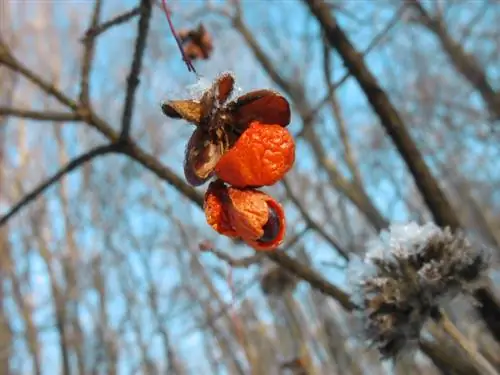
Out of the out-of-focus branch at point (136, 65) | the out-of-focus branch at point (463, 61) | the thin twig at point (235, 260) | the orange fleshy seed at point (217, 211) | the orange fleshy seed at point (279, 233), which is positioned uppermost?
the out-of-focus branch at point (463, 61)

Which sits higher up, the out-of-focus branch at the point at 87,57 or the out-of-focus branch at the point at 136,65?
the out-of-focus branch at the point at 87,57

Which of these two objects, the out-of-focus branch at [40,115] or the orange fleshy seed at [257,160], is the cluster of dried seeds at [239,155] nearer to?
the orange fleshy seed at [257,160]

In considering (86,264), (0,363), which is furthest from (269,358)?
(0,363)

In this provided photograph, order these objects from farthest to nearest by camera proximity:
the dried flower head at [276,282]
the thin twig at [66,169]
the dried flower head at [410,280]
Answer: the dried flower head at [276,282] < the thin twig at [66,169] < the dried flower head at [410,280]

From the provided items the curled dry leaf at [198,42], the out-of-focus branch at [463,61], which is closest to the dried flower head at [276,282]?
the curled dry leaf at [198,42]

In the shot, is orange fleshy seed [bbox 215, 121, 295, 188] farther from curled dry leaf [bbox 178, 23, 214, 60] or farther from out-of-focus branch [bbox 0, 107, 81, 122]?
curled dry leaf [bbox 178, 23, 214, 60]

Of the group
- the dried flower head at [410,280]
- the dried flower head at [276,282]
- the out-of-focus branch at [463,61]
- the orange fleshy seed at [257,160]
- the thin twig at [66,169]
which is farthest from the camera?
the out-of-focus branch at [463,61]

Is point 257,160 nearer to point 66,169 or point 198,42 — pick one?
point 66,169
